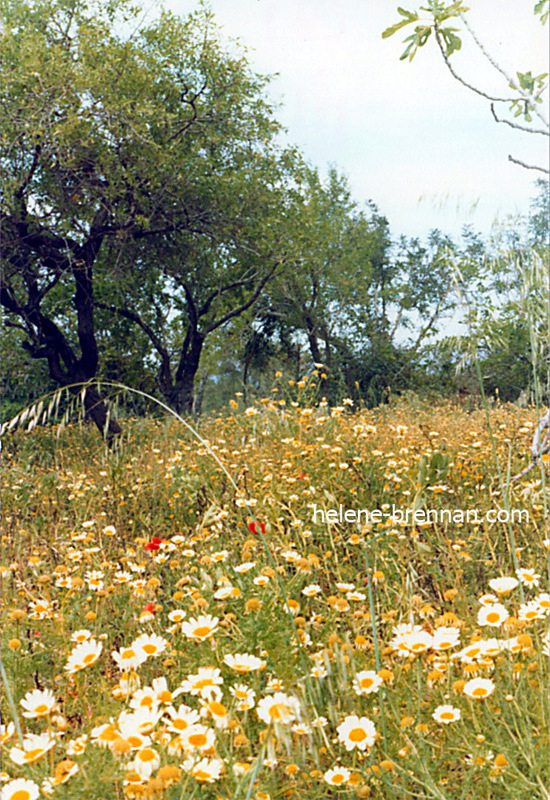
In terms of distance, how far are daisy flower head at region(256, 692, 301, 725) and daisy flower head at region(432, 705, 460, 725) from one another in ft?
0.98

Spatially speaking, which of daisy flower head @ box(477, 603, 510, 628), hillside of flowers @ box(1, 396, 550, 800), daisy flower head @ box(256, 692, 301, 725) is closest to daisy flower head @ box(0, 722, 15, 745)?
hillside of flowers @ box(1, 396, 550, 800)

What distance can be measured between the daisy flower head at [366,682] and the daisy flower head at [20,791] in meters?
0.64

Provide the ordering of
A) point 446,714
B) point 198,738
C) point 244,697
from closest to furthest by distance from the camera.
A: point 198,738, point 446,714, point 244,697

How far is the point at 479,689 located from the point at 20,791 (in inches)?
34.5

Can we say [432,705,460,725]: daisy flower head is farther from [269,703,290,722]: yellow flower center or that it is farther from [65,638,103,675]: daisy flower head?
[65,638,103,675]: daisy flower head

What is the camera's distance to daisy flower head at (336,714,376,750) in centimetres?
128

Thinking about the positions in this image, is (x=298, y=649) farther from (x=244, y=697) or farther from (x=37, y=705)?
(x=37, y=705)

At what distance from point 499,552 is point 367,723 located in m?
1.44

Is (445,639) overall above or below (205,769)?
above

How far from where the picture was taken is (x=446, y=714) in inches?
53.2

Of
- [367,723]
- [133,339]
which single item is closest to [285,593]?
[367,723]

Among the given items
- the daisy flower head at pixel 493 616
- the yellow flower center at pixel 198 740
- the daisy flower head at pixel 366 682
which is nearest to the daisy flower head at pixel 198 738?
the yellow flower center at pixel 198 740

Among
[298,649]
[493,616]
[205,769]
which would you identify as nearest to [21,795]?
[205,769]

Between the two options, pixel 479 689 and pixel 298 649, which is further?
pixel 298 649
